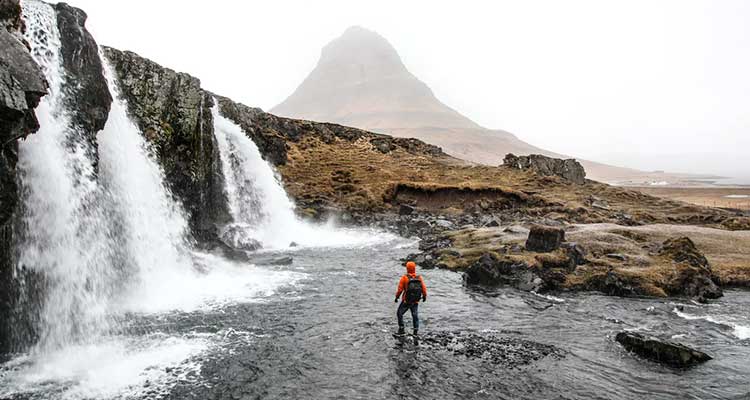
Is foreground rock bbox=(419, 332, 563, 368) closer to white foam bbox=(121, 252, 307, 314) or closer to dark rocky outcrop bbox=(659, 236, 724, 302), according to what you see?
white foam bbox=(121, 252, 307, 314)

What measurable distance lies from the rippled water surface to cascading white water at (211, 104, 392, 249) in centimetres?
1848

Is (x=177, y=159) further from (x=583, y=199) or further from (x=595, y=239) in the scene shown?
(x=583, y=199)

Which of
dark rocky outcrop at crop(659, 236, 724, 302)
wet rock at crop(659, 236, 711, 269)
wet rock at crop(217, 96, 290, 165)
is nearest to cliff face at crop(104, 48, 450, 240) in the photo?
wet rock at crop(217, 96, 290, 165)

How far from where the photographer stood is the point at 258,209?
156 feet

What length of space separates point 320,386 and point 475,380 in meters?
5.12

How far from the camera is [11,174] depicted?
15.6 metres

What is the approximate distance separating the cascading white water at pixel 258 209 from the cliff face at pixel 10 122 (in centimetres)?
2257

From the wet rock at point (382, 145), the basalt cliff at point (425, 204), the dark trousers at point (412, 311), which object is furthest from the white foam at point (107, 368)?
the wet rock at point (382, 145)

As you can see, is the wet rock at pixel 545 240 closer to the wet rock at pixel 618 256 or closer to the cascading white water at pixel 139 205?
the wet rock at pixel 618 256

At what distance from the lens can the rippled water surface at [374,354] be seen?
47.3 ft

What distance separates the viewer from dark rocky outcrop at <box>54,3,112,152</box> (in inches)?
918

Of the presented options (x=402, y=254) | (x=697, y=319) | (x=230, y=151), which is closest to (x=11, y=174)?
(x=402, y=254)

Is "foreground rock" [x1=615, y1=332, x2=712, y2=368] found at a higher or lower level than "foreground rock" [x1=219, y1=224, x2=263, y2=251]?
higher

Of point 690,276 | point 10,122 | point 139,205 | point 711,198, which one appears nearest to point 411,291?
point 10,122
